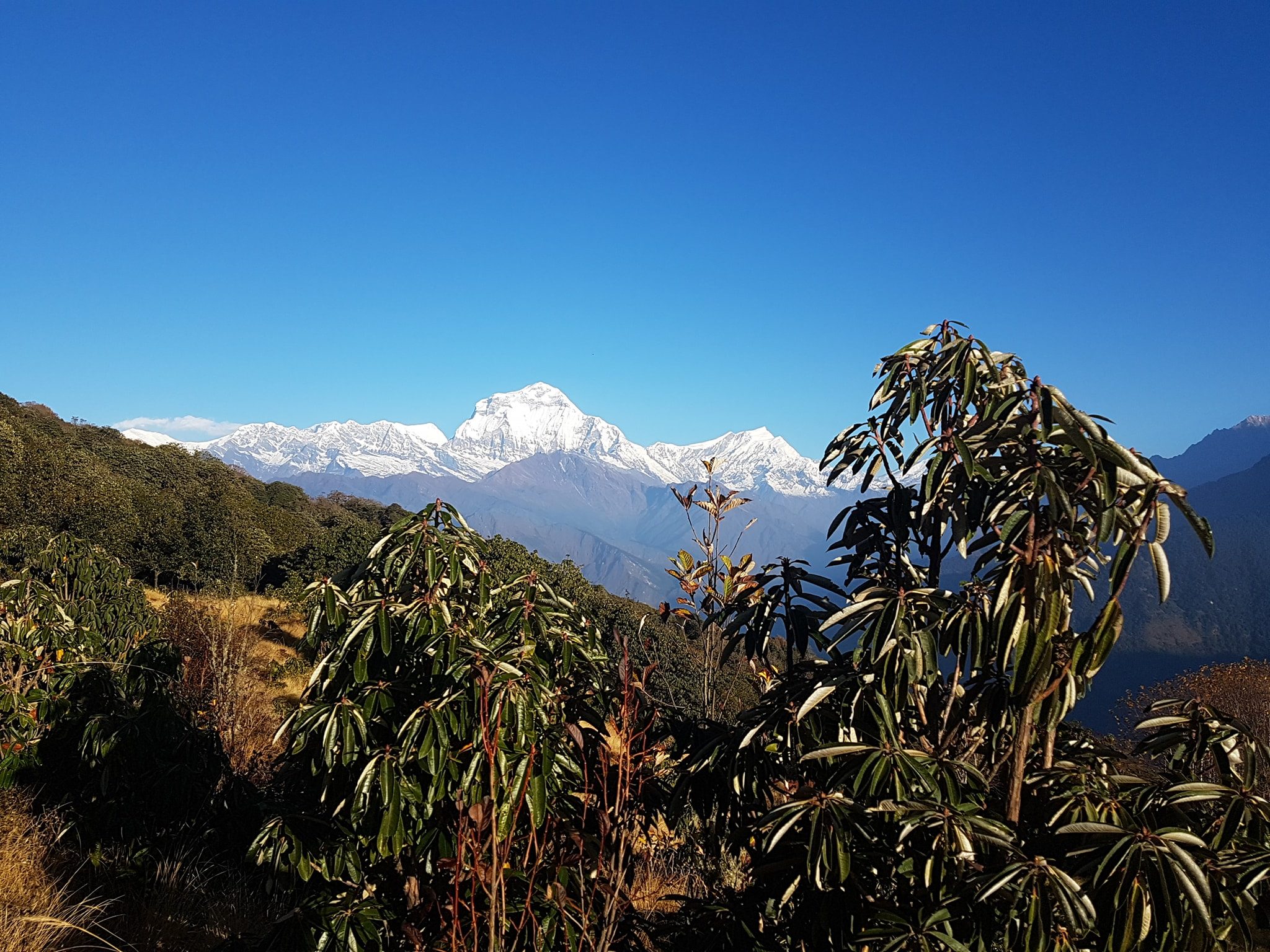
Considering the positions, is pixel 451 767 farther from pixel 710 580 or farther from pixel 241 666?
pixel 241 666

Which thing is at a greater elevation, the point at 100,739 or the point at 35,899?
the point at 100,739

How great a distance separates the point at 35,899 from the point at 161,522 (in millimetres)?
22063

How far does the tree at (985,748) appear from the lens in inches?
84.8

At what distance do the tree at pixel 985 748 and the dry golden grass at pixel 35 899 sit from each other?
3248 mm

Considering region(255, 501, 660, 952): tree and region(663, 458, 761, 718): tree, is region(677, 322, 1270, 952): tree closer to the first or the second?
region(255, 501, 660, 952): tree

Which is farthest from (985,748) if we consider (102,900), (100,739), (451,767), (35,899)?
(35,899)

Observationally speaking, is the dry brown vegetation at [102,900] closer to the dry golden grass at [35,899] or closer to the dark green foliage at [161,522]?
the dry golden grass at [35,899]

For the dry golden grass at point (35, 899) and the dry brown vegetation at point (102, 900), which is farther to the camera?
the dry brown vegetation at point (102, 900)

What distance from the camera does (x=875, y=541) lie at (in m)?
3.33

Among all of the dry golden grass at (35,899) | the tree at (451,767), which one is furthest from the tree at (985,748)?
the dry golden grass at (35,899)

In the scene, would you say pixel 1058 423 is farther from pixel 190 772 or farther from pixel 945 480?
pixel 190 772

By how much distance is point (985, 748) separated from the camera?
3068 millimetres

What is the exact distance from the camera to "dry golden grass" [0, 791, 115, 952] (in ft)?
12.7

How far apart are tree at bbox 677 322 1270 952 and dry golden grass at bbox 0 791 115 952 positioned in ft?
10.7
